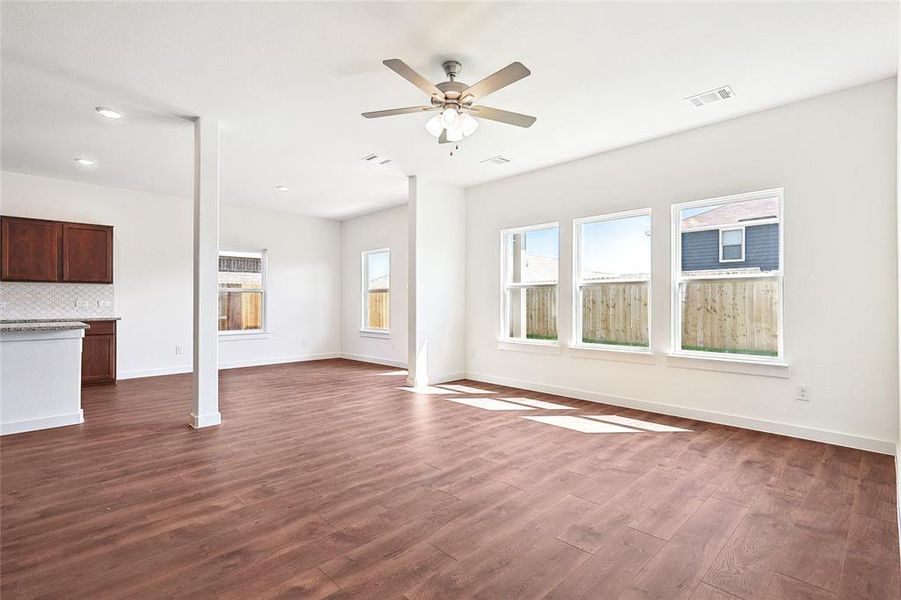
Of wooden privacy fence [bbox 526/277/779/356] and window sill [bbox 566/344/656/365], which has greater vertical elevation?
wooden privacy fence [bbox 526/277/779/356]

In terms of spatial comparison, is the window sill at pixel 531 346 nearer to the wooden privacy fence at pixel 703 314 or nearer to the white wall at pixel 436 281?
the wooden privacy fence at pixel 703 314

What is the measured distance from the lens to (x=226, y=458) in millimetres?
3314

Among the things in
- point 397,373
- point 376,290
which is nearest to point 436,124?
point 397,373

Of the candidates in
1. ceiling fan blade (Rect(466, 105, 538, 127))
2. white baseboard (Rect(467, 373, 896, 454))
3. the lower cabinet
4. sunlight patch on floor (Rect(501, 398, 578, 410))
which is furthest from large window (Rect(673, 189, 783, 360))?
the lower cabinet

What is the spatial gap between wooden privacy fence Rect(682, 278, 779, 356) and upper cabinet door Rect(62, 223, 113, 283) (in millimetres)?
7594

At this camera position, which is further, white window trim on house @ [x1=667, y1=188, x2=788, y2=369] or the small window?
the small window

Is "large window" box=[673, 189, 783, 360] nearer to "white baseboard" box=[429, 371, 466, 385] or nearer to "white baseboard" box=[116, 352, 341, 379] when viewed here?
"white baseboard" box=[429, 371, 466, 385]

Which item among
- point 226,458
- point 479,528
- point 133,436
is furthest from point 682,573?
point 133,436

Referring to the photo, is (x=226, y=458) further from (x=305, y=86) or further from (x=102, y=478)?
(x=305, y=86)

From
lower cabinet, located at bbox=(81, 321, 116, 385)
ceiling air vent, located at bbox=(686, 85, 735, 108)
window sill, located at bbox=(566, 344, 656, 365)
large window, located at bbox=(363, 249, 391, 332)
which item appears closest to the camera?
ceiling air vent, located at bbox=(686, 85, 735, 108)

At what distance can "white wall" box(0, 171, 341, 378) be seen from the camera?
641cm

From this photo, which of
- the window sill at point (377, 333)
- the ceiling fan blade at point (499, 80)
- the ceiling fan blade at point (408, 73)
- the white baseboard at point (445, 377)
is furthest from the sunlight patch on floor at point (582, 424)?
the window sill at point (377, 333)

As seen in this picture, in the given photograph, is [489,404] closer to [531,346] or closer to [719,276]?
[531,346]

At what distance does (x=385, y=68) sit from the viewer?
3285 mm
